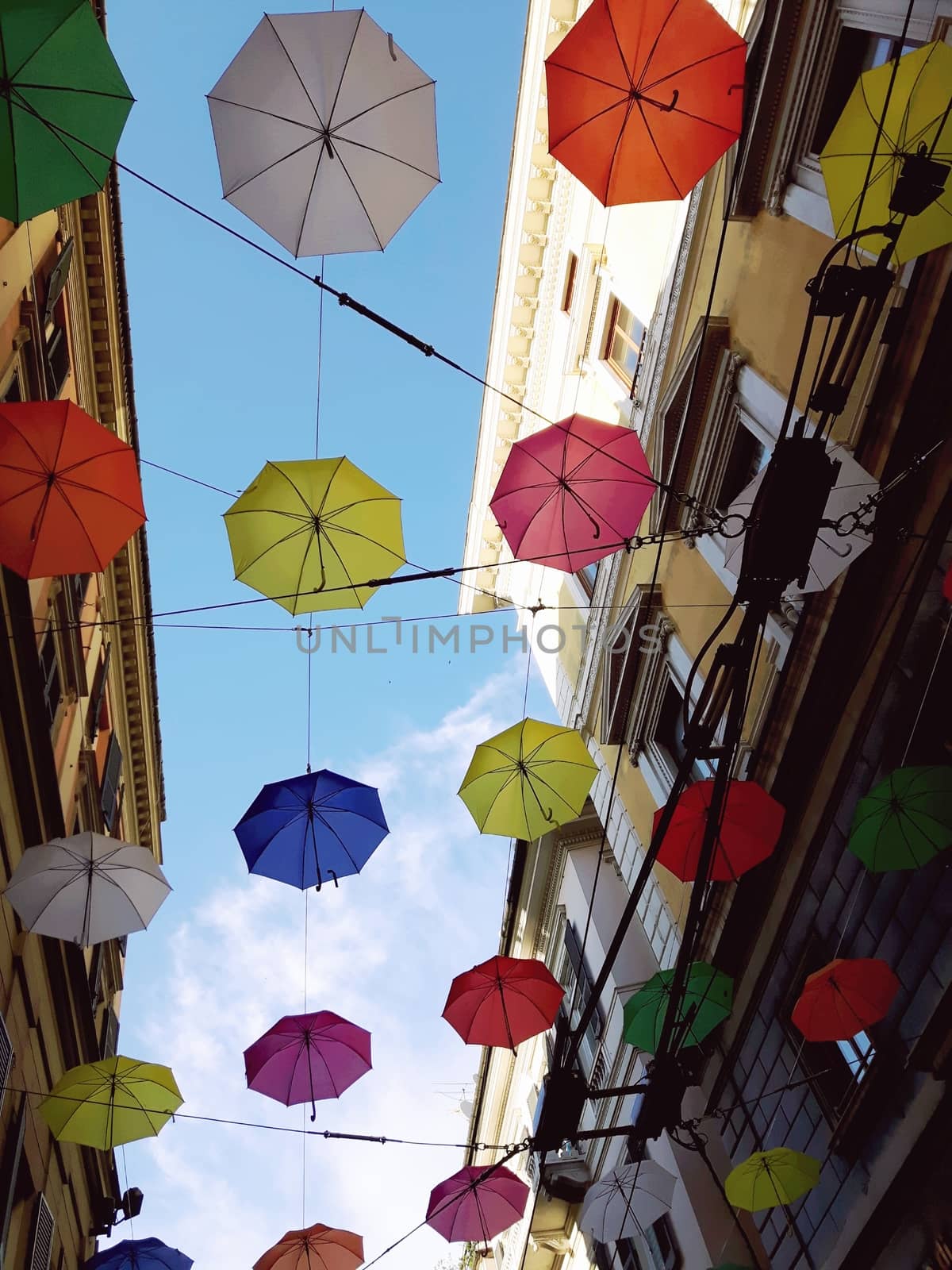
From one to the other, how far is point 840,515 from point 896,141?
3155mm

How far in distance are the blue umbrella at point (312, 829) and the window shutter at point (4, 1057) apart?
384cm

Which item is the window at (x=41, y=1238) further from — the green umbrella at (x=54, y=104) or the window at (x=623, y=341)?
the window at (x=623, y=341)

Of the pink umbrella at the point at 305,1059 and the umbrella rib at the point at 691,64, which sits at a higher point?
the umbrella rib at the point at 691,64

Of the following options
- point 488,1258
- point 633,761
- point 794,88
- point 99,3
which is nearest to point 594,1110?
point 633,761

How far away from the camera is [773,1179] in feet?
36.0

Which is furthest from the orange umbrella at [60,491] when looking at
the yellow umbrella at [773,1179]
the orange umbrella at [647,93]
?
the yellow umbrella at [773,1179]

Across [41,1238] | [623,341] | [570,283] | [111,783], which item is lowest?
[41,1238]

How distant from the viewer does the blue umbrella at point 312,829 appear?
1199 centimetres

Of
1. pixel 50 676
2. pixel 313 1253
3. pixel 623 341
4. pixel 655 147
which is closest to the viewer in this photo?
pixel 655 147

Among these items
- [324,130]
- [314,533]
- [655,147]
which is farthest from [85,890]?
[655,147]

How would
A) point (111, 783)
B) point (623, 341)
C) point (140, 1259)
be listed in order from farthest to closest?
point (111, 783)
point (623, 341)
point (140, 1259)

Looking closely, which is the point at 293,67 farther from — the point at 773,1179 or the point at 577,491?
the point at 773,1179

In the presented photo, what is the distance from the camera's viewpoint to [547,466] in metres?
10.7

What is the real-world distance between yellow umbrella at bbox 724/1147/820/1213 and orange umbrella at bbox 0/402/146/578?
32.8ft
